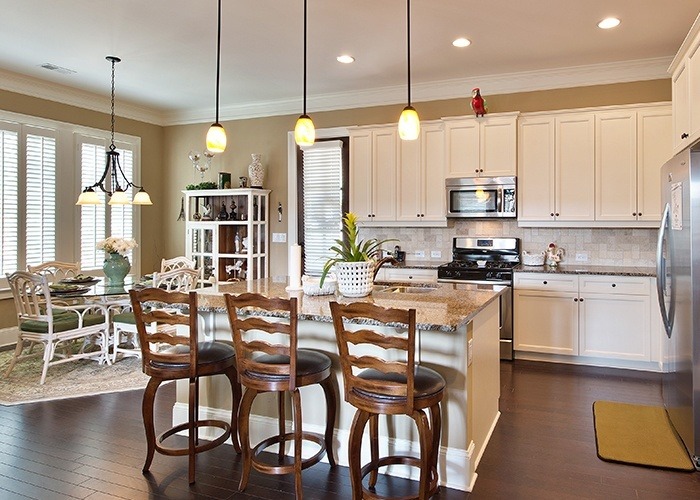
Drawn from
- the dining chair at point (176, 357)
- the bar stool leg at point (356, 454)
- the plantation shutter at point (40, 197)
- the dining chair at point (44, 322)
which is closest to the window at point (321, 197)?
the dining chair at point (44, 322)

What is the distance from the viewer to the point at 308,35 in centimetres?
429

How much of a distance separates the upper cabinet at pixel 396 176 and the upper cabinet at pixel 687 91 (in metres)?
2.24

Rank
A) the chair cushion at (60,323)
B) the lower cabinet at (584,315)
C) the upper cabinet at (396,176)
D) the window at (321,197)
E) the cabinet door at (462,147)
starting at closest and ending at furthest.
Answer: the chair cushion at (60,323) → the lower cabinet at (584,315) → the cabinet door at (462,147) → the upper cabinet at (396,176) → the window at (321,197)

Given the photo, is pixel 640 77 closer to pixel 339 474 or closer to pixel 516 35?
pixel 516 35

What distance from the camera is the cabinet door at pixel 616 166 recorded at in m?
4.80

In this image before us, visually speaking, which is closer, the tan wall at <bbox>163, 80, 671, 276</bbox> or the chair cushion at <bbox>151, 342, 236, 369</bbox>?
the chair cushion at <bbox>151, 342, 236, 369</bbox>

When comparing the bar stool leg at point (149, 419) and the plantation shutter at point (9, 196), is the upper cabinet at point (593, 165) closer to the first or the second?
the bar stool leg at point (149, 419)

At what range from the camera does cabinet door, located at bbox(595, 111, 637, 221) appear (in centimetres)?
480

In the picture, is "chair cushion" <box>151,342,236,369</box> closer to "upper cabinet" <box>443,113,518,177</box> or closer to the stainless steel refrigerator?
the stainless steel refrigerator

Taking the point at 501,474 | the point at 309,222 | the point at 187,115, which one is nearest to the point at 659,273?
the point at 501,474

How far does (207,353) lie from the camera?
2.79 m

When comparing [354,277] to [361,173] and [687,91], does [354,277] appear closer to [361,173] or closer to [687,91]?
[687,91]

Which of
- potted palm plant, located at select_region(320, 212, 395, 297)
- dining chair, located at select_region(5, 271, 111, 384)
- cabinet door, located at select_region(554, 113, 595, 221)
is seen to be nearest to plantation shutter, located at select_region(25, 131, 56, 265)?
dining chair, located at select_region(5, 271, 111, 384)

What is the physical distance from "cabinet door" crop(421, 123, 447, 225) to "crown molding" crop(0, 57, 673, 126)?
0.48m
